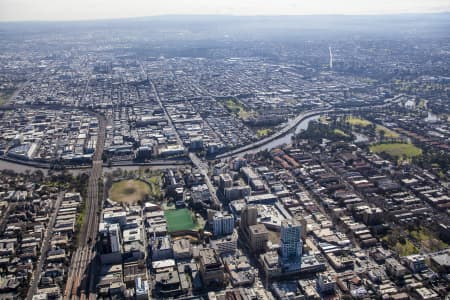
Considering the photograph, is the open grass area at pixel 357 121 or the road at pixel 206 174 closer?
the road at pixel 206 174

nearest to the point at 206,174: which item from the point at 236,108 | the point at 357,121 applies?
the point at 236,108

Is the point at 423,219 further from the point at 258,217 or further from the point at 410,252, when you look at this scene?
the point at 258,217

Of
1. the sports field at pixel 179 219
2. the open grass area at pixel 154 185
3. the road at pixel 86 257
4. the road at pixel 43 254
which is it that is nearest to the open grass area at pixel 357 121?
the open grass area at pixel 154 185

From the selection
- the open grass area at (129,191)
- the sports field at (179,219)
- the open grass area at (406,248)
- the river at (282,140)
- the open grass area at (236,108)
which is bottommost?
the open grass area at (406,248)

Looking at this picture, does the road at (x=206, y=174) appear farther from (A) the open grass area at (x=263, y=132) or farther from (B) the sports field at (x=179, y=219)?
(A) the open grass area at (x=263, y=132)

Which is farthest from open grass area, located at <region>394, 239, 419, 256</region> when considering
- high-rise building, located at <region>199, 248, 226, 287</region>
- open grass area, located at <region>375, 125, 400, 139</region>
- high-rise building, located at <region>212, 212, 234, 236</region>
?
open grass area, located at <region>375, 125, 400, 139</region>

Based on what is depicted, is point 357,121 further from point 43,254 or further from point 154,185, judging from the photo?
point 43,254
